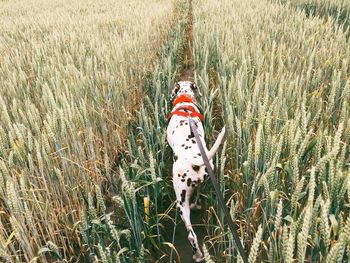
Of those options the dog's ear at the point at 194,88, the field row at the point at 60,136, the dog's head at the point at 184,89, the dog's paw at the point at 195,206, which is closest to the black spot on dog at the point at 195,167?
the dog's paw at the point at 195,206

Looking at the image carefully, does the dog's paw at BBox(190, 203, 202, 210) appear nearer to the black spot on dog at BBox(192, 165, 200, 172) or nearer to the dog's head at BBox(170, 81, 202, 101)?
the black spot on dog at BBox(192, 165, 200, 172)

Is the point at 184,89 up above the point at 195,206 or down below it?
above

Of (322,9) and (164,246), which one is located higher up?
(322,9)

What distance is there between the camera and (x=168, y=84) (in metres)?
3.11

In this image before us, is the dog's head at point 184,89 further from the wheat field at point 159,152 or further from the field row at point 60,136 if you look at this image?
the field row at point 60,136

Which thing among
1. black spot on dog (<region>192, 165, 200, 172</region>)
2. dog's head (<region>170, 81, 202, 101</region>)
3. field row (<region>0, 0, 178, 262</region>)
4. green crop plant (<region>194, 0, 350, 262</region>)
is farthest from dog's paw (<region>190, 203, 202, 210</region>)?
dog's head (<region>170, 81, 202, 101</region>)

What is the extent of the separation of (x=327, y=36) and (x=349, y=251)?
3.48m

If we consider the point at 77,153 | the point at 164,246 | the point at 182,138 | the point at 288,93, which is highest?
the point at 288,93

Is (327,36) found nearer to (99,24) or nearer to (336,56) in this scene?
(336,56)

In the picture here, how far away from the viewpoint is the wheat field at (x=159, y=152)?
1.30 meters

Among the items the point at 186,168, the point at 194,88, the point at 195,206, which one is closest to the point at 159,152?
the point at 195,206

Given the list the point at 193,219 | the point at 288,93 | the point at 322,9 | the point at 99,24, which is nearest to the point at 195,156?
the point at 193,219

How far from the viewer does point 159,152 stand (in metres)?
2.29

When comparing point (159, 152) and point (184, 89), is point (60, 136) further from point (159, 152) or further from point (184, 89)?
point (184, 89)
